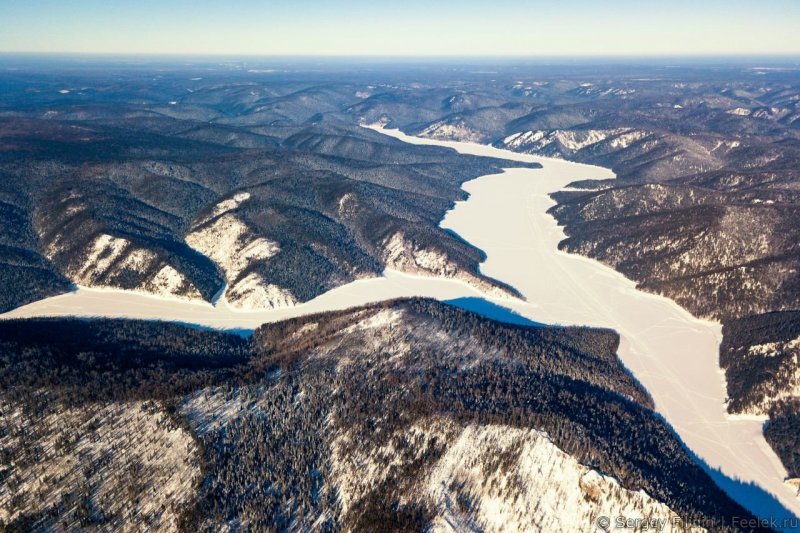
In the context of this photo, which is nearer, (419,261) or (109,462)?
(109,462)

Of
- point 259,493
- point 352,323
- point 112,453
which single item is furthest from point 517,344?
point 112,453

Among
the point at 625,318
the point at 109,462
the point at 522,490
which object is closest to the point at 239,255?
the point at 109,462

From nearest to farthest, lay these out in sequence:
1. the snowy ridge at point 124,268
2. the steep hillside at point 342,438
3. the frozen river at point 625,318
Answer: the steep hillside at point 342,438
the frozen river at point 625,318
the snowy ridge at point 124,268

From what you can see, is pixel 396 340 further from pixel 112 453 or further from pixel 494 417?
pixel 112 453

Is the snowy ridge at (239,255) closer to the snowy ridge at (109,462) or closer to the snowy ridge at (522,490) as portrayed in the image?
the snowy ridge at (109,462)

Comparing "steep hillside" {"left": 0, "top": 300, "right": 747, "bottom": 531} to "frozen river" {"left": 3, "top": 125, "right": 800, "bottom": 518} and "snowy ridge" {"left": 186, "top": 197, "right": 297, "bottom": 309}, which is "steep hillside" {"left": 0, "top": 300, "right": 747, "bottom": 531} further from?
"snowy ridge" {"left": 186, "top": 197, "right": 297, "bottom": 309}

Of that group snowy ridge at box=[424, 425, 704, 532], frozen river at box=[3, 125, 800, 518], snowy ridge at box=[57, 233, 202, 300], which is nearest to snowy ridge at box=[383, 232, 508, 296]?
frozen river at box=[3, 125, 800, 518]

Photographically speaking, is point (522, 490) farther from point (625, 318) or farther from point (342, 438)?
point (625, 318)

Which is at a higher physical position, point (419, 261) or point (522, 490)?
point (522, 490)

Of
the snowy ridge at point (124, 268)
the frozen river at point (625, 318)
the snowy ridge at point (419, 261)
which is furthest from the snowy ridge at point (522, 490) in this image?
the snowy ridge at point (124, 268)

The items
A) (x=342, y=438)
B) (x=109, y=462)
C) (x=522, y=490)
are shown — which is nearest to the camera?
(x=522, y=490)
